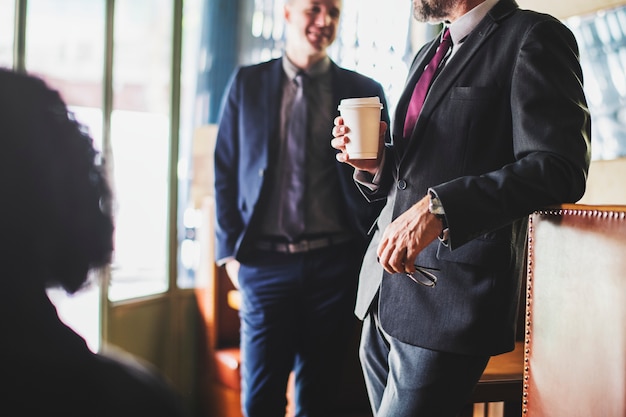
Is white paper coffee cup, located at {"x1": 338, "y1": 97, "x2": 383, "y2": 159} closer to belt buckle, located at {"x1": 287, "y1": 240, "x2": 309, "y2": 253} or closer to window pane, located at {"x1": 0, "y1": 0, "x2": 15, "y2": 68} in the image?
belt buckle, located at {"x1": 287, "y1": 240, "x2": 309, "y2": 253}

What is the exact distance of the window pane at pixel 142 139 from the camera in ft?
11.1

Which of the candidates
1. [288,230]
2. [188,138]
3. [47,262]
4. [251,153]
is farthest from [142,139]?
[47,262]

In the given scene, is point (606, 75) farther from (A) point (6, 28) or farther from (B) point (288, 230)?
(A) point (6, 28)

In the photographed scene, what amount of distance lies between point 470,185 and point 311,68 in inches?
52.5

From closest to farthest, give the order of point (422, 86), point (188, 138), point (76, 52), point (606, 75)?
point (422, 86), point (606, 75), point (76, 52), point (188, 138)

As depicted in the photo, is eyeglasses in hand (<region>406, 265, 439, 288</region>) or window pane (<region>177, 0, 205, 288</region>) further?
window pane (<region>177, 0, 205, 288</region>)

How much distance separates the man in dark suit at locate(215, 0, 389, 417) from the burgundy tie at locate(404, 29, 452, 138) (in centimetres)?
83

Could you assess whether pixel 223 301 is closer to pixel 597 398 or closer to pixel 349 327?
pixel 349 327

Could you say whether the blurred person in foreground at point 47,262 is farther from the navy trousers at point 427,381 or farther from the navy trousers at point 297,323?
the navy trousers at point 297,323

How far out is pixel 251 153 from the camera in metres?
2.40

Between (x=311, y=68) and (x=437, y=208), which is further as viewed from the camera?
(x=311, y=68)

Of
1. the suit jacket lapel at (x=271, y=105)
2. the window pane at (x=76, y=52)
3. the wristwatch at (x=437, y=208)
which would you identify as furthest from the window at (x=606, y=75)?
the window pane at (x=76, y=52)

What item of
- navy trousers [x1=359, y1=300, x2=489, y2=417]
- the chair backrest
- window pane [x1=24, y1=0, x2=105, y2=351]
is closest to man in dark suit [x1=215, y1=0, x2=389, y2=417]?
window pane [x1=24, y1=0, x2=105, y2=351]

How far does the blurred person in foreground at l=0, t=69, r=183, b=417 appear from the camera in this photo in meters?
0.59
